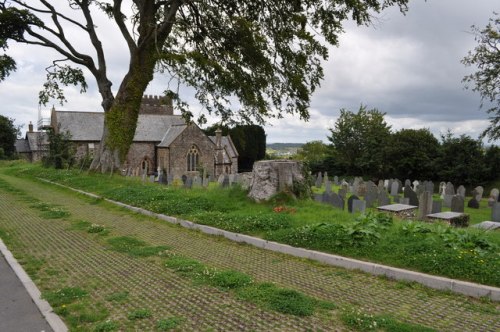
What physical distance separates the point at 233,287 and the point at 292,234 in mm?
2583

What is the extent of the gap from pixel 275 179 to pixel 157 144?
37.5m

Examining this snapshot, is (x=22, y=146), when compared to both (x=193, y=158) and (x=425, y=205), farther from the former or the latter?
(x=425, y=205)

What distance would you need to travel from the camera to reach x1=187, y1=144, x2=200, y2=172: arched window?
4488 centimetres

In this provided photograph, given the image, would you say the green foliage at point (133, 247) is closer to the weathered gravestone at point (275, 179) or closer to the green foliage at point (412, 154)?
the weathered gravestone at point (275, 179)

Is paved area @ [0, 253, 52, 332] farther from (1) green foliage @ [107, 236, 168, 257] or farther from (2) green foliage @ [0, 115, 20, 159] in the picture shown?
(2) green foliage @ [0, 115, 20, 159]

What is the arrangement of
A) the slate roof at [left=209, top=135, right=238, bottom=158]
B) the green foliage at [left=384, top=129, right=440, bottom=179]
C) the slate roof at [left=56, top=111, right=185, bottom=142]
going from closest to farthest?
the green foliage at [left=384, top=129, right=440, bottom=179] < the slate roof at [left=56, top=111, right=185, bottom=142] < the slate roof at [left=209, top=135, right=238, bottom=158]

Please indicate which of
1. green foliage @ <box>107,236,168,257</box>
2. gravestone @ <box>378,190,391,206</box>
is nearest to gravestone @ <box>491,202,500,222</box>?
gravestone @ <box>378,190,391,206</box>

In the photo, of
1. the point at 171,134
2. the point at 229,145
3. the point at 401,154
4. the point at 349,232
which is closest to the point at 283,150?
the point at 229,145

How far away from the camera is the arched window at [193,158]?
44.9 metres

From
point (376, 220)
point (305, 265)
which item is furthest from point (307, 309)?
point (376, 220)

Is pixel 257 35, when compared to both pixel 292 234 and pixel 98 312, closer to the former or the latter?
pixel 292 234

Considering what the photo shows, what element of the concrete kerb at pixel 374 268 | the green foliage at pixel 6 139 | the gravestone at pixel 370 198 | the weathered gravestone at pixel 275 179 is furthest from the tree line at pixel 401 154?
the green foliage at pixel 6 139

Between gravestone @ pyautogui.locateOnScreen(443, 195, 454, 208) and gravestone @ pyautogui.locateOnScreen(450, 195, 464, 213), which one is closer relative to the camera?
gravestone @ pyautogui.locateOnScreen(450, 195, 464, 213)

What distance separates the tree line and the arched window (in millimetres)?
13942
